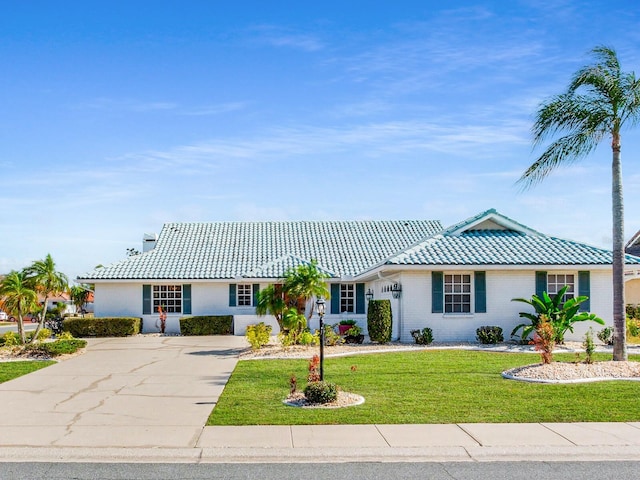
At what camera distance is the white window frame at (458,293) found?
24359mm

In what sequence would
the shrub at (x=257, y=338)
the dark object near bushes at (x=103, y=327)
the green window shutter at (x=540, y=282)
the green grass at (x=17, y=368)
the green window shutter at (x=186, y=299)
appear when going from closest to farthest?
the green grass at (x=17, y=368)
the shrub at (x=257, y=338)
the green window shutter at (x=540, y=282)
the dark object near bushes at (x=103, y=327)
the green window shutter at (x=186, y=299)

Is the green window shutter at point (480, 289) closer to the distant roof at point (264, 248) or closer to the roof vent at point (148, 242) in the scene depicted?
the distant roof at point (264, 248)

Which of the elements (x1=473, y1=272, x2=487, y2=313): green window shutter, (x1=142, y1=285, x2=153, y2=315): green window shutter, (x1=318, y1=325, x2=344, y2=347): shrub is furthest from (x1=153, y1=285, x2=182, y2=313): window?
(x1=473, y1=272, x2=487, y2=313): green window shutter

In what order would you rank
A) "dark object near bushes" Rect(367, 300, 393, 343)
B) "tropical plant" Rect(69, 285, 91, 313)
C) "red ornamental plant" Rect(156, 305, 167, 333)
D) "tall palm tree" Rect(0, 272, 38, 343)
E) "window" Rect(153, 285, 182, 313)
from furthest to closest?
"tropical plant" Rect(69, 285, 91, 313)
"window" Rect(153, 285, 182, 313)
"red ornamental plant" Rect(156, 305, 167, 333)
"dark object near bushes" Rect(367, 300, 393, 343)
"tall palm tree" Rect(0, 272, 38, 343)

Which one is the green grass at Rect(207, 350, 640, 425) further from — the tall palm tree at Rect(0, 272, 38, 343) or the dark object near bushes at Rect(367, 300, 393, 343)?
the tall palm tree at Rect(0, 272, 38, 343)

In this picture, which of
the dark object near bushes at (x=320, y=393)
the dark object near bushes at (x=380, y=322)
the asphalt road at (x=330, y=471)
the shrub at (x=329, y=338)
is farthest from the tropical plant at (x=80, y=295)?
the asphalt road at (x=330, y=471)

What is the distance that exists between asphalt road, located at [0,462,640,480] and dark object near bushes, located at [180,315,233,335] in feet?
70.5

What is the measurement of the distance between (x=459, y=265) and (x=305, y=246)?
43.7ft

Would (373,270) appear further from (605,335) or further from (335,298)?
(605,335)

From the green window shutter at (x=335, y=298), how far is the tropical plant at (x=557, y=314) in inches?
377

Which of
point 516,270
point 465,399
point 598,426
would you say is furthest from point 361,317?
point 598,426

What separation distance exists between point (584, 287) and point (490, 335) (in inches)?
154

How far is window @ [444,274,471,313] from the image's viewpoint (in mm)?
24406

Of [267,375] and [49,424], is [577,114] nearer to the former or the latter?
[267,375]
